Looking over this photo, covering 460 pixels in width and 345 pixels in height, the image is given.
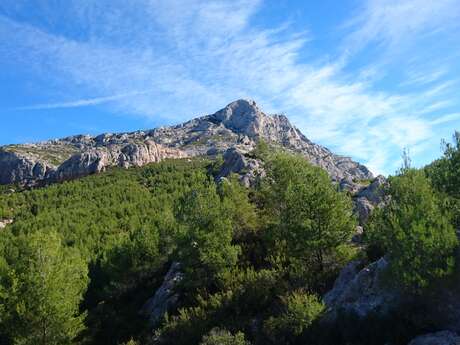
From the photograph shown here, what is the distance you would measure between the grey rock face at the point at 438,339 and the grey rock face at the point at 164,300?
900 inches

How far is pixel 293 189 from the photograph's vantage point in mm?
34656

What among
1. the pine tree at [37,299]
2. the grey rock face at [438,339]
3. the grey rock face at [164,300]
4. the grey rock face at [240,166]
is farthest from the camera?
the grey rock face at [240,166]

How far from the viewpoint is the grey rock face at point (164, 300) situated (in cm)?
3734

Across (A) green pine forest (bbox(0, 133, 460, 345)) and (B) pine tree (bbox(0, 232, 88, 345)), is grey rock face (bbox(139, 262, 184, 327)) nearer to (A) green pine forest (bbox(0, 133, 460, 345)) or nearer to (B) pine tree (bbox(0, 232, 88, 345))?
(A) green pine forest (bbox(0, 133, 460, 345))

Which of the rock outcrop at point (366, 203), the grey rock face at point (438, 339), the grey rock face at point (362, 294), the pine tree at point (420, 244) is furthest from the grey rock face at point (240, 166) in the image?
the grey rock face at point (438, 339)

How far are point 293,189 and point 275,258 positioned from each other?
7.22m

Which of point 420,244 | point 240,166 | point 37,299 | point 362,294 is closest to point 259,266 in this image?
point 362,294

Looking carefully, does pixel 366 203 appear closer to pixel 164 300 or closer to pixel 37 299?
pixel 164 300

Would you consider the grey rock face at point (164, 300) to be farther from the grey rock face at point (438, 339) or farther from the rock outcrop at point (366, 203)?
the grey rock face at point (438, 339)

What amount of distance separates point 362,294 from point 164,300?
21.5 meters

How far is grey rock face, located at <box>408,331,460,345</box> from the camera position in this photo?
730 inches

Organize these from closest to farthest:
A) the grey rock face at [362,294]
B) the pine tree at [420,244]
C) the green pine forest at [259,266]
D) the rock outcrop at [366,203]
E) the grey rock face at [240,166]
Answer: the pine tree at [420,244]
the green pine forest at [259,266]
the grey rock face at [362,294]
the rock outcrop at [366,203]
the grey rock face at [240,166]

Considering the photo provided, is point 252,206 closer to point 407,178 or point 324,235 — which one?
point 324,235

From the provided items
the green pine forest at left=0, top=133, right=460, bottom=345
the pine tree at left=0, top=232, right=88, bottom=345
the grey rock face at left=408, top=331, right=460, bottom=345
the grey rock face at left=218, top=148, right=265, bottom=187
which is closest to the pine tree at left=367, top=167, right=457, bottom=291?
the green pine forest at left=0, top=133, right=460, bottom=345
